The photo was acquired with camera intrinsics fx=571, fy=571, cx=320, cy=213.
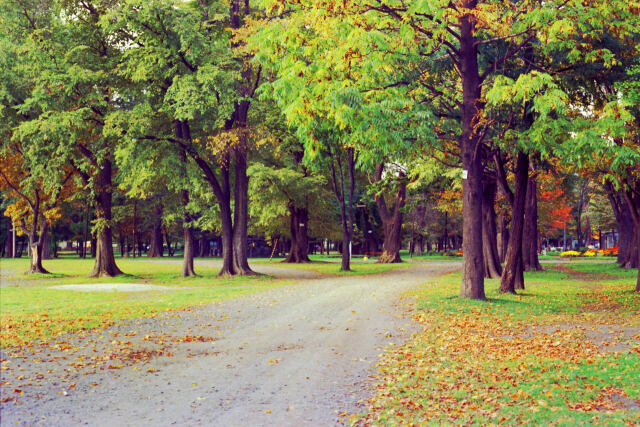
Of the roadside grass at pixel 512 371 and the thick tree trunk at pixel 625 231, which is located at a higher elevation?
the thick tree trunk at pixel 625 231

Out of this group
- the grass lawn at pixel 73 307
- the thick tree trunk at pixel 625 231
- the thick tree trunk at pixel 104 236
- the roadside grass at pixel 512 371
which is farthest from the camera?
the thick tree trunk at pixel 625 231

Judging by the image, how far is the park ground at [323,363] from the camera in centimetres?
602

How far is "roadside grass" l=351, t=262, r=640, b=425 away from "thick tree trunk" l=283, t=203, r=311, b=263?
36558 mm

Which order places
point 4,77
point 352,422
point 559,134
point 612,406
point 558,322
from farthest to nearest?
1. point 4,77
2. point 559,134
3. point 558,322
4. point 612,406
5. point 352,422

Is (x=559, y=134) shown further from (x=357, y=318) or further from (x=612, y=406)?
(x=612, y=406)

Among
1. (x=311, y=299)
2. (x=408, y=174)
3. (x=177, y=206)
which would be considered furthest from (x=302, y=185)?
(x=311, y=299)

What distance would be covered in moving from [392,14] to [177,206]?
1944 cm

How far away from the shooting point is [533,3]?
14375 mm

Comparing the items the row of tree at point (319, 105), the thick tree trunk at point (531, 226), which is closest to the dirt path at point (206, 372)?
the row of tree at point (319, 105)

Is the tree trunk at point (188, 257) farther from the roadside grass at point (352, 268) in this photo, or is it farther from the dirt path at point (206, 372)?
the dirt path at point (206, 372)

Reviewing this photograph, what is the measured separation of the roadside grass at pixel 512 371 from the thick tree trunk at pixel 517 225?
459 cm

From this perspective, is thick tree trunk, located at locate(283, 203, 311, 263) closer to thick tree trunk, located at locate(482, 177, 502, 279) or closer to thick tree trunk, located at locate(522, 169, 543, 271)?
thick tree trunk, located at locate(522, 169, 543, 271)

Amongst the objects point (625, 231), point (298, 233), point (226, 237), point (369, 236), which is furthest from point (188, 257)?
point (369, 236)

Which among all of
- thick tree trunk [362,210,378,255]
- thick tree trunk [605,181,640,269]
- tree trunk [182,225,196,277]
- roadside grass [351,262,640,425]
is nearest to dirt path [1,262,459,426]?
roadside grass [351,262,640,425]
